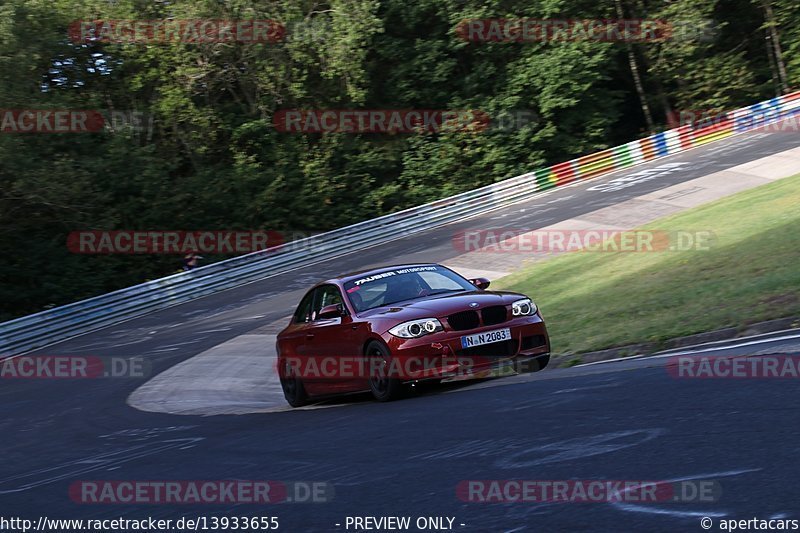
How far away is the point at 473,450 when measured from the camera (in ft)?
22.5

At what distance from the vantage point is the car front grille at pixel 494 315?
1059 centimetres

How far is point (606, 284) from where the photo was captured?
62.3 feet

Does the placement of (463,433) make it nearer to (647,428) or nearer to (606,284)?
(647,428)

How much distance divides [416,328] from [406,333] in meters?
0.11

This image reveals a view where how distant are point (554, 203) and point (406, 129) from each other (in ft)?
37.8

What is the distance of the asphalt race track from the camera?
5168mm

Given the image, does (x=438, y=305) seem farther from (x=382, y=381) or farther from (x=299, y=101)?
(x=299, y=101)

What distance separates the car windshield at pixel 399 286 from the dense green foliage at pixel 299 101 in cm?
2320

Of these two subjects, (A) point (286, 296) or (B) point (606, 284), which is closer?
(B) point (606, 284)

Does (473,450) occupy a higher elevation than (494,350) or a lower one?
lower

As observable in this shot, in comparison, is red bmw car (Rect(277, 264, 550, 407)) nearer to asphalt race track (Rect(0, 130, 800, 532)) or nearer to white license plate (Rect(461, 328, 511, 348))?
white license plate (Rect(461, 328, 511, 348))

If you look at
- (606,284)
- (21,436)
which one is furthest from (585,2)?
(21,436)

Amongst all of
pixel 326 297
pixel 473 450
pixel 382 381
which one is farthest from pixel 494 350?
pixel 473 450

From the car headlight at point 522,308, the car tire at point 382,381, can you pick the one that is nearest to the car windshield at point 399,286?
the car tire at point 382,381
